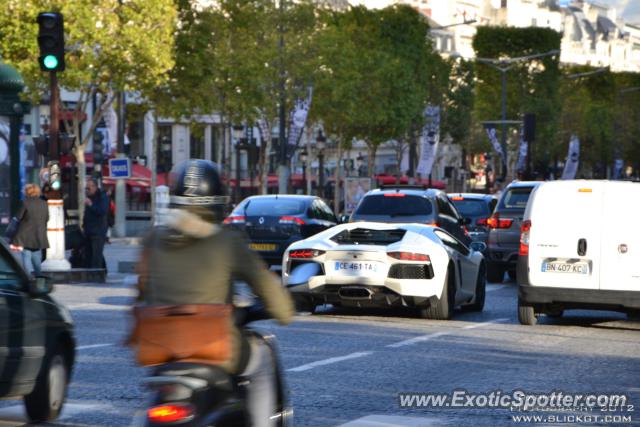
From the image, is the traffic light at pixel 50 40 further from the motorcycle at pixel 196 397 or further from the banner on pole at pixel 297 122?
the banner on pole at pixel 297 122

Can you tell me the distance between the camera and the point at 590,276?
17672 millimetres

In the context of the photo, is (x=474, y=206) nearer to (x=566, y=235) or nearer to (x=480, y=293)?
(x=480, y=293)

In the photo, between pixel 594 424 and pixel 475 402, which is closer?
Answer: pixel 594 424

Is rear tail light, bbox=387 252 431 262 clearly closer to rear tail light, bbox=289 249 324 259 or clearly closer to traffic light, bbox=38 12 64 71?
rear tail light, bbox=289 249 324 259

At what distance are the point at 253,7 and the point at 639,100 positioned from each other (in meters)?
84.5

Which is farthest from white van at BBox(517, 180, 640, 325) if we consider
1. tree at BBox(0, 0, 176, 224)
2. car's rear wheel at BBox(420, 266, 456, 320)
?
tree at BBox(0, 0, 176, 224)

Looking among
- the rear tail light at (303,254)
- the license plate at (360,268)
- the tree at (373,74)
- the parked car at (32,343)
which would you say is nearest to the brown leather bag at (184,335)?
the parked car at (32,343)

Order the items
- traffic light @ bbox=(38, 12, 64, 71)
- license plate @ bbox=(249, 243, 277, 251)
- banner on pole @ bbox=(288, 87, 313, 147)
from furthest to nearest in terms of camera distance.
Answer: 1. banner on pole @ bbox=(288, 87, 313, 147)
2. license plate @ bbox=(249, 243, 277, 251)
3. traffic light @ bbox=(38, 12, 64, 71)

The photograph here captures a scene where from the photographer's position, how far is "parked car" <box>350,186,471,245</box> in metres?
26.3

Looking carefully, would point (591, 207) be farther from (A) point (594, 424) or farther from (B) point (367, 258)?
(A) point (594, 424)

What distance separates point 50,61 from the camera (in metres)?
24.5

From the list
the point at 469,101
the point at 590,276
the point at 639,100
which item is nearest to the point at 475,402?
the point at 590,276

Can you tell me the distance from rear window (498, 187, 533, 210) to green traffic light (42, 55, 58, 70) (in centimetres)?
878

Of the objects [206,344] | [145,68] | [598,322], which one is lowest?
[598,322]
